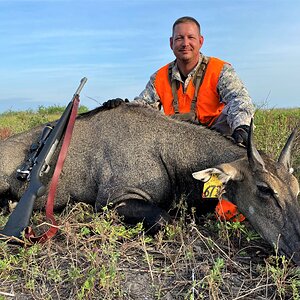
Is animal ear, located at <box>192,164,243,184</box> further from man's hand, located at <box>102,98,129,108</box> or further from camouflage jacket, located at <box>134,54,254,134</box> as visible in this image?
man's hand, located at <box>102,98,129,108</box>

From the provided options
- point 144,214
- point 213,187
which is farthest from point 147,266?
point 213,187

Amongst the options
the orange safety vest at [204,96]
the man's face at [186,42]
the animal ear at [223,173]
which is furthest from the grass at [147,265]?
the man's face at [186,42]

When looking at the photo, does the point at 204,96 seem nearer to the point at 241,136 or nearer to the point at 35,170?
the point at 241,136

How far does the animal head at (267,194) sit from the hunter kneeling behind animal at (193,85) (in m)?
1.86

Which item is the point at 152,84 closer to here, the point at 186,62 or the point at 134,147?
the point at 186,62

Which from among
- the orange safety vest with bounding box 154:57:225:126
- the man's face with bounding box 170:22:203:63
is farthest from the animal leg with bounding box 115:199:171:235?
the man's face with bounding box 170:22:203:63

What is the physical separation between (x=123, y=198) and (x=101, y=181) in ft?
1.63

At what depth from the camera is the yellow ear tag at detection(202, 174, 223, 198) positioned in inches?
185

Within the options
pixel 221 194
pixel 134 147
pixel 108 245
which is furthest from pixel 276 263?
pixel 134 147

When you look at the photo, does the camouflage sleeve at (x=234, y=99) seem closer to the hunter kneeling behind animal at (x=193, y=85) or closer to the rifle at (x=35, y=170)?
the hunter kneeling behind animal at (x=193, y=85)

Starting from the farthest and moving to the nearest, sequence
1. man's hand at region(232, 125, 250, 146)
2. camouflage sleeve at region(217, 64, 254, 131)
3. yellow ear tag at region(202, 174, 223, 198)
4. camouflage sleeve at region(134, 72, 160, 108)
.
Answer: camouflage sleeve at region(134, 72, 160, 108), camouflage sleeve at region(217, 64, 254, 131), man's hand at region(232, 125, 250, 146), yellow ear tag at region(202, 174, 223, 198)

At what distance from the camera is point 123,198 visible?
526 centimetres

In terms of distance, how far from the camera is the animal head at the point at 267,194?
425cm

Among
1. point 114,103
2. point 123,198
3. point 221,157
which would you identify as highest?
point 114,103
